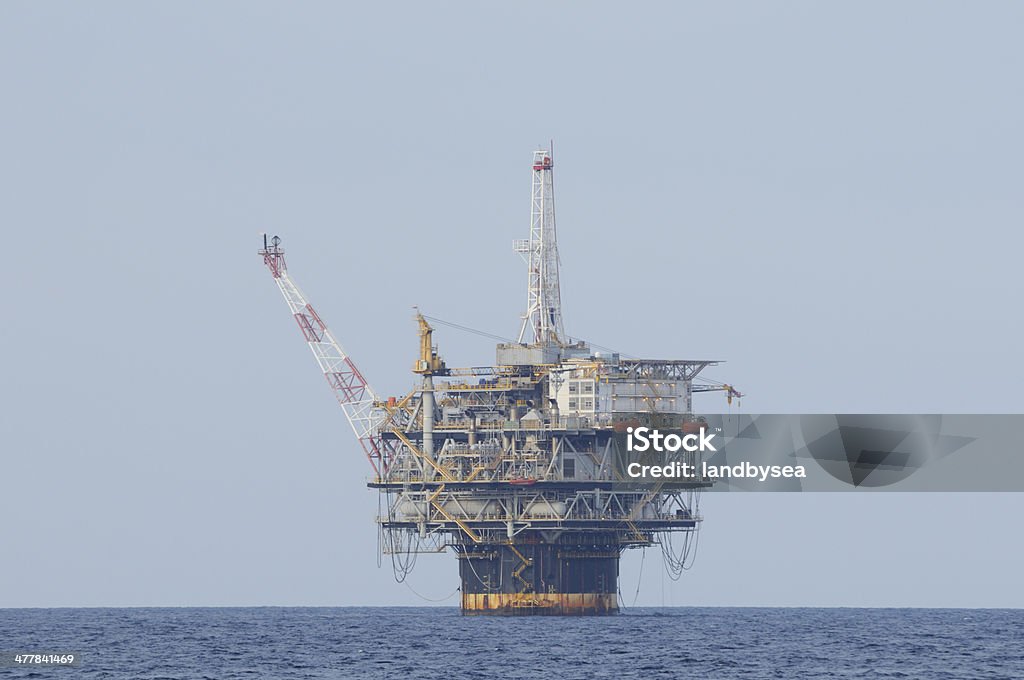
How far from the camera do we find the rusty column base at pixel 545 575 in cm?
15275

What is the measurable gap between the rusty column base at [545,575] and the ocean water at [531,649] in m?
1.46

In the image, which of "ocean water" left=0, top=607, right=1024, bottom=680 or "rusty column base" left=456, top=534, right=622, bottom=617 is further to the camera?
"rusty column base" left=456, top=534, right=622, bottom=617

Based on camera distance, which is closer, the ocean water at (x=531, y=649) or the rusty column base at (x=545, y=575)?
the ocean water at (x=531, y=649)

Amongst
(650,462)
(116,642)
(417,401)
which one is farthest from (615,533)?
(116,642)

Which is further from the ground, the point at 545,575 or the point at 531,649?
the point at 545,575

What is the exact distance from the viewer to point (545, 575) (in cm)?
→ 15325

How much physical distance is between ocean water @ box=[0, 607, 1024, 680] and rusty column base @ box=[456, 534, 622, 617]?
4.79 feet

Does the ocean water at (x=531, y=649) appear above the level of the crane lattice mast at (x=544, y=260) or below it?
below

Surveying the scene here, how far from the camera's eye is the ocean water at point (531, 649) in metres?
109

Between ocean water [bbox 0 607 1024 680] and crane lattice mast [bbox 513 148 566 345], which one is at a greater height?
crane lattice mast [bbox 513 148 566 345]

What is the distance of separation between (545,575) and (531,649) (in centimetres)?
3017

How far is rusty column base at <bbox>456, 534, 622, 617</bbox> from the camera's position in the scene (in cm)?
15275

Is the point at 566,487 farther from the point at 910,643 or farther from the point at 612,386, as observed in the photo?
the point at 910,643

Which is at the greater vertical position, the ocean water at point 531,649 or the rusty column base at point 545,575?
the rusty column base at point 545,575
